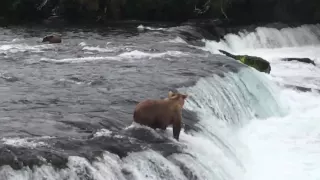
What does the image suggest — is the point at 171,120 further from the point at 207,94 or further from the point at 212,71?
the point at 212,71

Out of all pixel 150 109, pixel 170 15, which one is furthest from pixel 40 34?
A: pixel 150 109

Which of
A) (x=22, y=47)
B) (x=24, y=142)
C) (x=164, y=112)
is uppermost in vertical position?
(x=164, y=112)

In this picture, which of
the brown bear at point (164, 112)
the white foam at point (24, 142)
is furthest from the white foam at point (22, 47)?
the white foam at point (24, 142)

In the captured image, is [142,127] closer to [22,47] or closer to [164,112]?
[164,112]

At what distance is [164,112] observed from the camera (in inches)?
342

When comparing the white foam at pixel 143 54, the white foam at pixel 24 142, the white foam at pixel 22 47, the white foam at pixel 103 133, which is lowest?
the white foam at pixel 22 47

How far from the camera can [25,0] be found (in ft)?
105

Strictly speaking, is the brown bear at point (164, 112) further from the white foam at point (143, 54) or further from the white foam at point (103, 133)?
the white foam at point (143, 54)

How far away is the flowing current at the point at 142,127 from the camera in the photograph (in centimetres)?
763

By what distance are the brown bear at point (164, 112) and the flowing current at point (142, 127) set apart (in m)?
0.16

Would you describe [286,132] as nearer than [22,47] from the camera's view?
Yes

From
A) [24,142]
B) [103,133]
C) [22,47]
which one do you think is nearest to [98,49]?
[22,47]

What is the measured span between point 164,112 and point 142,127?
1.63 feet

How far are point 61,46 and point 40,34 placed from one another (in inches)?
195
